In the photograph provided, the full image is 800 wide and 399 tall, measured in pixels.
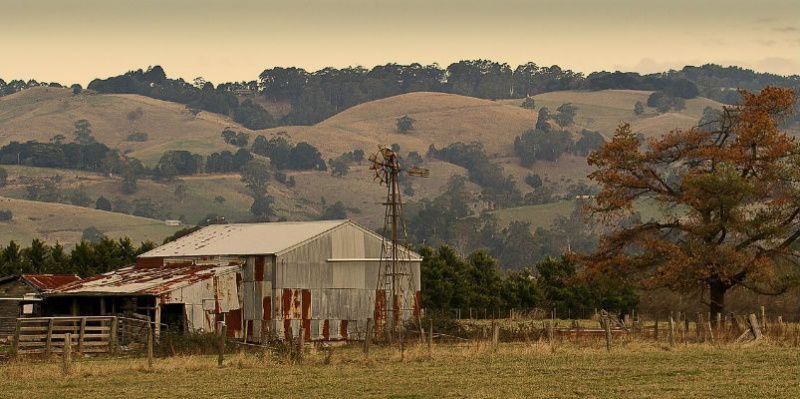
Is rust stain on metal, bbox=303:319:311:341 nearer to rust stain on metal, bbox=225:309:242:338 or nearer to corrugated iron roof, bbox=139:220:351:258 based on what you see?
rust stain on metal, bbox=225:309:242:338

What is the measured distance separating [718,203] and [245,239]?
25.1 meters

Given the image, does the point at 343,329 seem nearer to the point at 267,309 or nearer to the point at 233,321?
the point at 267,309

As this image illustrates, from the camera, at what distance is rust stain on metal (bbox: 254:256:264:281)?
7025cm

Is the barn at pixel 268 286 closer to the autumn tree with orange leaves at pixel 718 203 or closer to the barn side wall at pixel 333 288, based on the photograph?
the barn side wall at pixel 333 288

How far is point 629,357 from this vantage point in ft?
143

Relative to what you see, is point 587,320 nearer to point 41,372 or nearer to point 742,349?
point 742,349

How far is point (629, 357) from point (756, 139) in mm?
24921

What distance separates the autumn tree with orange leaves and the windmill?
9.54m

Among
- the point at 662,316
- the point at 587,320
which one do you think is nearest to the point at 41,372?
the point at 587,320

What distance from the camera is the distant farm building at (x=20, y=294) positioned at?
68.9 metres

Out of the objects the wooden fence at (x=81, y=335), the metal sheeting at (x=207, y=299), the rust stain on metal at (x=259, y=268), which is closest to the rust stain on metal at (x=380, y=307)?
the rust stain on metal at (x=259, y=268)

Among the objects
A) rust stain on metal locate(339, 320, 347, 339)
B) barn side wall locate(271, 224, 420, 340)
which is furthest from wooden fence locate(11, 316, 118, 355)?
rust stain on metal locate(339, 320, 347, 339)

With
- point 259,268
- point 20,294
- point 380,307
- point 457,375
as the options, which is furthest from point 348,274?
point 457,375

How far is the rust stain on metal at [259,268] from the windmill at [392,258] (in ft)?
19.5
